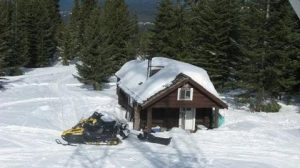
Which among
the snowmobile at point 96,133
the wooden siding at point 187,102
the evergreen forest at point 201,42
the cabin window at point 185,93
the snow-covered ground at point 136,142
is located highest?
the evergreen forest at point 201,42

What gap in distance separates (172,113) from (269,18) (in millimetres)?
11320

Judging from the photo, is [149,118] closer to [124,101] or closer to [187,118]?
[187,118]

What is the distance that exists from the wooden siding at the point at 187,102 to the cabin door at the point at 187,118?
80 centimetres

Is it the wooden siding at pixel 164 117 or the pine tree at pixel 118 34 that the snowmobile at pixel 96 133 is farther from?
the pine tree at pixel 118 34

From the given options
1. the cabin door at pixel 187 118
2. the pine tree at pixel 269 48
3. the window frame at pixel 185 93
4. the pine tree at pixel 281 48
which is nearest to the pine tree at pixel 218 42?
the pine tree at pixel 269 48

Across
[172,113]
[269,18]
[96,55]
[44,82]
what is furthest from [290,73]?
[44,82]

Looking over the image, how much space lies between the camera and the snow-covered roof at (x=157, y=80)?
2836 cm

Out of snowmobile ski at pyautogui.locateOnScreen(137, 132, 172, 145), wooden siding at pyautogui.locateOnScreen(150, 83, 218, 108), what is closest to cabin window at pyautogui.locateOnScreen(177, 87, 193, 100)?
wooden siding at pyautogui.locateOnScreen(150, 83, 218, 108)

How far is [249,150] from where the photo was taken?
77.8 feet

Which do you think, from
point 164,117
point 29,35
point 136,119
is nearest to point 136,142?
point 136,119

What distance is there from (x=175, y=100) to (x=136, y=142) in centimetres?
514

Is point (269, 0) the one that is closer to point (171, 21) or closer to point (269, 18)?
point (269, 18)

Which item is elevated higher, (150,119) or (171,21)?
(171,21)

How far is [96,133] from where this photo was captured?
2380 cm
